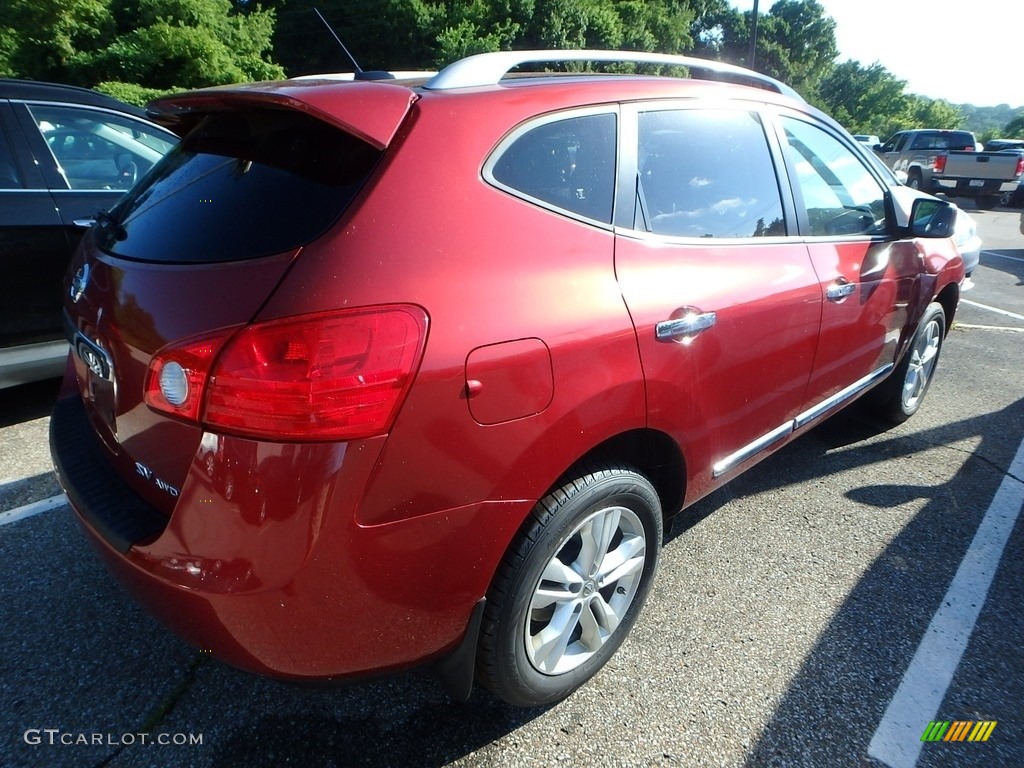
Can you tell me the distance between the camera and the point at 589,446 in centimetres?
185

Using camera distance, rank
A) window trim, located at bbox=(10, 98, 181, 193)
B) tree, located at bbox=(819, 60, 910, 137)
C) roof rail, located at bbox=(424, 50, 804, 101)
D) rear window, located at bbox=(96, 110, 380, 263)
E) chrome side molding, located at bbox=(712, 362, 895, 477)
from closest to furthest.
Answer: rear window, located at bbox=(96, 110, 380, 263) < roof rail, located at bbox=(424, 50, 804, 101) < chrome side molding, located at bbox=(712, 362, 895, 477) < window trim, located at bbox=(10, 98, 181, 193) < tree, located at bbox=(819, 60, 910, 137)

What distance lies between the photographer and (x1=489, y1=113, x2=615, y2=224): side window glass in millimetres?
1804

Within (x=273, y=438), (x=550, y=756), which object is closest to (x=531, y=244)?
(x=273, y=438)

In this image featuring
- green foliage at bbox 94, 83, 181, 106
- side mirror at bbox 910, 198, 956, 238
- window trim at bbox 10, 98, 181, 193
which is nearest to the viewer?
side mirror at bbox 910, 198, 956, 238

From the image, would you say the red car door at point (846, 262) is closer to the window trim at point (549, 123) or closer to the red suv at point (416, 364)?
the red suv at point (416, 364)

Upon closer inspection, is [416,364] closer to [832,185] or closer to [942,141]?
[832,185]

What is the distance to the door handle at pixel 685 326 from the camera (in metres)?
2.00

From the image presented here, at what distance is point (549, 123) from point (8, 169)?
325cm

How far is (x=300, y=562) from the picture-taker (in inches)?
57.1

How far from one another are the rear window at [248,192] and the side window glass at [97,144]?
2.39 metres

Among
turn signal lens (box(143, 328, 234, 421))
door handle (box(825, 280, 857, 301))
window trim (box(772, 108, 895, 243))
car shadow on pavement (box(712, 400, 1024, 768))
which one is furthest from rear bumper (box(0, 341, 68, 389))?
door handle (box(825, 280, 857, 301))

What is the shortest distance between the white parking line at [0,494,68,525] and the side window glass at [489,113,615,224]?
2.43 m

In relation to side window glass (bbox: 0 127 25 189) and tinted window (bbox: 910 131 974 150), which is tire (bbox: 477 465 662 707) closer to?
side window glass (bbox: 0 127 25 189)

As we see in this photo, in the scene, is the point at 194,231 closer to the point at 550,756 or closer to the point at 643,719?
the point at 550,756
